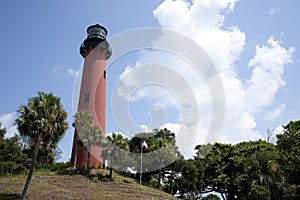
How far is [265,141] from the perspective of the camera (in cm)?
4034

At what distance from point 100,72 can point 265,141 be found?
24.9m

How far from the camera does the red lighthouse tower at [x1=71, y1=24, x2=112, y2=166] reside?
33.4 m

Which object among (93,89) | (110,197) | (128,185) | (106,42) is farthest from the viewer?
(106,42)

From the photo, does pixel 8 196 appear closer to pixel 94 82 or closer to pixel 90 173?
pixel 90 173

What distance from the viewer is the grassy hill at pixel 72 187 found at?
21797 mm

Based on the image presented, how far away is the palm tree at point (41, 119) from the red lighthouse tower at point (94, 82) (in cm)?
1126

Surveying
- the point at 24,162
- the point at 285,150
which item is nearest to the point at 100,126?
the point at 24,162

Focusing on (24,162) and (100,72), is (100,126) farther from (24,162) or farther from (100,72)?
(24,162)

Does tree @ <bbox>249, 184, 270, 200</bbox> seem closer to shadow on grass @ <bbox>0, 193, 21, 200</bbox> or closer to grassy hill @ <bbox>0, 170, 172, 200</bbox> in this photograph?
grassy hill @ <bbox>0, 170, 172, 200</bbox>

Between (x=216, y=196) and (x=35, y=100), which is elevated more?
(x=35, y=100)

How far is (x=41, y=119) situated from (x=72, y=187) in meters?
7.80

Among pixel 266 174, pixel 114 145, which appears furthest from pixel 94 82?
pixel 266 174

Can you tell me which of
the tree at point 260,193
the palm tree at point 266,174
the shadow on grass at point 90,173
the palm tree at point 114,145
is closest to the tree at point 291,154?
the palm tree at point 266,174

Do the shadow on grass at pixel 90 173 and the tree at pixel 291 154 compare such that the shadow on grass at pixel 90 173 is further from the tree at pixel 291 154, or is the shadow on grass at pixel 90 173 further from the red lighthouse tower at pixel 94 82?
the tree at pixel 291 154
